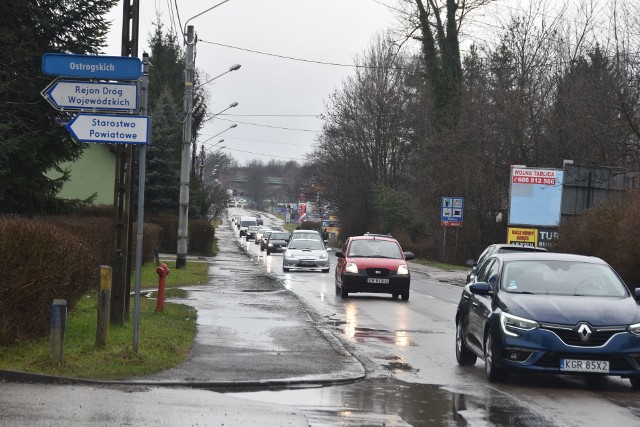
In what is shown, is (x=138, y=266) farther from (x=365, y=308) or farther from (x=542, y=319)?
(x=365, y=308)

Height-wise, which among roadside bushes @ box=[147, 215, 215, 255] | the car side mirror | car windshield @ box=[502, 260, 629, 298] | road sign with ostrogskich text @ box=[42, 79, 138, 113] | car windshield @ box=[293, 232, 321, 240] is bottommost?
roadside bushes @ box=[147, 215, 215, 255]

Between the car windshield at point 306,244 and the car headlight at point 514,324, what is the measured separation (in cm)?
3037

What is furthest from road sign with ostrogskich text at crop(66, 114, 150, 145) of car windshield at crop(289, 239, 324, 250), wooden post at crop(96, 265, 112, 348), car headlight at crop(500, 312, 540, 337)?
car windshield at crop(289, 239, 324, 250)

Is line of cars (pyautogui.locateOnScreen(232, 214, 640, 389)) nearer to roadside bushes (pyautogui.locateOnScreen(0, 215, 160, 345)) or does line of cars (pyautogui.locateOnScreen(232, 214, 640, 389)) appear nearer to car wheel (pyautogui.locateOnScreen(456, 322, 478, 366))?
car wheel (pyautogui.locateOnScreen(456, 322, 478, 366))

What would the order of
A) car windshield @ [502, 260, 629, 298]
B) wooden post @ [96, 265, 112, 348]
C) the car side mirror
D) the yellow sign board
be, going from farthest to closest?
the yellow sign board
the car side mirror
car windshield @ [502, 260, 629, 298]
wooden post @ [96, 265, 112, 348]

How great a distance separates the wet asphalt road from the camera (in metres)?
9.12

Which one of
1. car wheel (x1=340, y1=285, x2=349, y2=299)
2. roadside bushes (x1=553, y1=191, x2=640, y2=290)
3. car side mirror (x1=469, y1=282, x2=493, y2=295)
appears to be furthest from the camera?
car wheel (x1=340, y1=285, x2=349, y2=299)

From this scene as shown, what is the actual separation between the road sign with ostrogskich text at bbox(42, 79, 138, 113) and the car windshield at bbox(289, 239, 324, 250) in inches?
1178

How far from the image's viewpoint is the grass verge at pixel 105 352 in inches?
433

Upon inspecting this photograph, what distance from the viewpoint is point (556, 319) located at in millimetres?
11312

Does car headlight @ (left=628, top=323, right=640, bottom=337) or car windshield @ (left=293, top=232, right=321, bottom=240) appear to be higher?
car headlight @ (left=628, top=323, right=640, bottom=337)

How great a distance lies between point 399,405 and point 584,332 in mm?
2387

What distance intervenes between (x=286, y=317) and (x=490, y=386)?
336 inches

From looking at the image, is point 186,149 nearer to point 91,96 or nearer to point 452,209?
point 452,209
